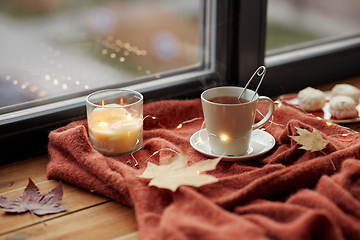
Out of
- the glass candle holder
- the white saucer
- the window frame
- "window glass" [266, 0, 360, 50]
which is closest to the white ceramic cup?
the white saucer

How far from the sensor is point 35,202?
2.19ft

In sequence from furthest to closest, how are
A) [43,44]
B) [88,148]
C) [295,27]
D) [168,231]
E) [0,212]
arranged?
1. [295,27]
2. [43,44]
3. [88,148]
4. [0,212]
5. [168,231]

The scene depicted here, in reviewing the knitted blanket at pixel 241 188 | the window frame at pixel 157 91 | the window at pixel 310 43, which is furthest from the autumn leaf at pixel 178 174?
the window at pixel 310 43

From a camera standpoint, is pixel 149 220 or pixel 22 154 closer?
pixel 149 220

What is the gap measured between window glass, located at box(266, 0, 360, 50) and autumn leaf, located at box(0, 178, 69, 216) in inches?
31.7

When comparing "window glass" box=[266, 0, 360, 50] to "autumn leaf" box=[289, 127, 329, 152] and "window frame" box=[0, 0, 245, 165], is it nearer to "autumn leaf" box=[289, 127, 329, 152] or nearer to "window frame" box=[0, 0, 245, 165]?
"window frame" box=[0, 0, 245, 165]

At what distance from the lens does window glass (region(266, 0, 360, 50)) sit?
4.01 ft

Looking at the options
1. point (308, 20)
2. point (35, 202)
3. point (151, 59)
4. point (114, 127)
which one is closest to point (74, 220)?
point (35, 202)

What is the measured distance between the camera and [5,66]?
855mm

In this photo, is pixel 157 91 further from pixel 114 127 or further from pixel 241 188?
pixel 241 188

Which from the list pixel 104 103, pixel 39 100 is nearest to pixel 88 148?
pixel 104 103

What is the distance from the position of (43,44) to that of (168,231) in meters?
0.58

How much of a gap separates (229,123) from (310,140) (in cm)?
16

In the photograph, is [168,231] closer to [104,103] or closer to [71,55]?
[104,103]
